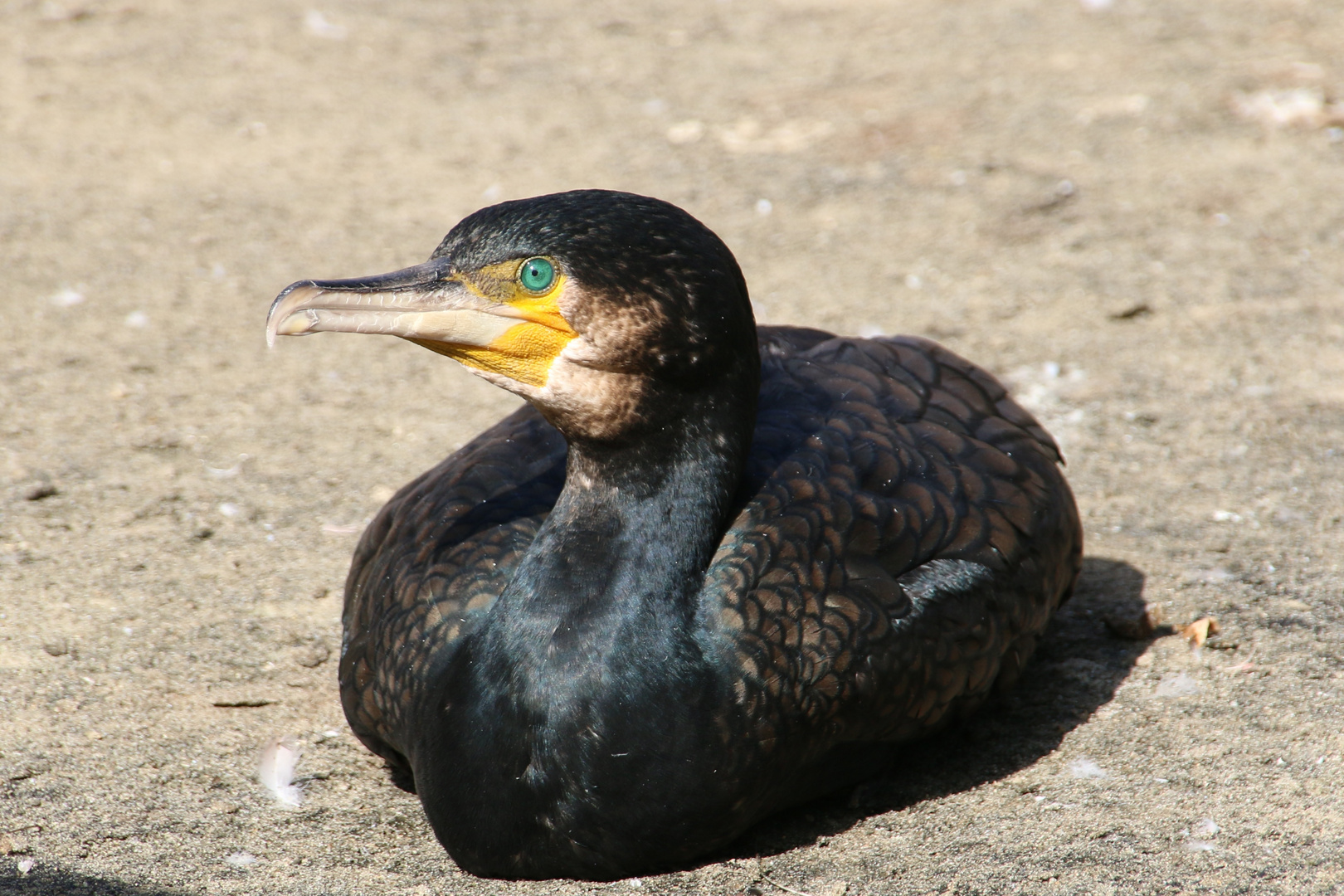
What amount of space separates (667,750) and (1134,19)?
24.7ft

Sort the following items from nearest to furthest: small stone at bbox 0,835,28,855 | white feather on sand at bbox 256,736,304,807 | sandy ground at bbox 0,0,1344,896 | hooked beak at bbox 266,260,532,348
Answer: hooked beak at bbox 266,260,532,348
small stone at bbox 0,835,28,855
sandy ground at bbox 0,0,1344,896
white feather on sand at bbox 256,736,304,807

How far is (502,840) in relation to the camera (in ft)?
10.8

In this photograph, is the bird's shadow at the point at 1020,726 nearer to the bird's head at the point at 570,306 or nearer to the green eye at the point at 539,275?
the bird's head at the point at 570,306

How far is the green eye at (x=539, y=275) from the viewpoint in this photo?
3123 mm

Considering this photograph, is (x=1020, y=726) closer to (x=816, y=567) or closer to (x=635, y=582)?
(x=816, y=567)

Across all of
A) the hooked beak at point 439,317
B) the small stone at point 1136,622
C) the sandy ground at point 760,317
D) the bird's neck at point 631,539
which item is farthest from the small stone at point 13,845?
the small stone at point 1136,622

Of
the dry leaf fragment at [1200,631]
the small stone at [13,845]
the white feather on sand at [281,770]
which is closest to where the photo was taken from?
the small stone at [13,845]

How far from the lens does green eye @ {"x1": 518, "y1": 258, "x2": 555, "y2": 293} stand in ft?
10.2

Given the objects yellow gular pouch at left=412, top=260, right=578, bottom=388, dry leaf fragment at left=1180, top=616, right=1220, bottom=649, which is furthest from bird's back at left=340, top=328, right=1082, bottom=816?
yellow gular pouch at left=412, top=260, right=578, bottom=388

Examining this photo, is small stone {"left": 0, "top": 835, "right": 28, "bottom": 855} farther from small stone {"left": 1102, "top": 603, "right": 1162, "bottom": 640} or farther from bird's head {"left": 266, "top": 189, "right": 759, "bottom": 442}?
small stone {"left": 1102, "top": 603, "right": 1162, "bottom": 640}

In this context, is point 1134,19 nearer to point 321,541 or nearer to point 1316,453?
point 1316,453

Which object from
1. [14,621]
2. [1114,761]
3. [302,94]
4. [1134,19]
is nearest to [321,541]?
[14,621]

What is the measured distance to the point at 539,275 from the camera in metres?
3.13

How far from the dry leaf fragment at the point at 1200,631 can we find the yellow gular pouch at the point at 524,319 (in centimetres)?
224
